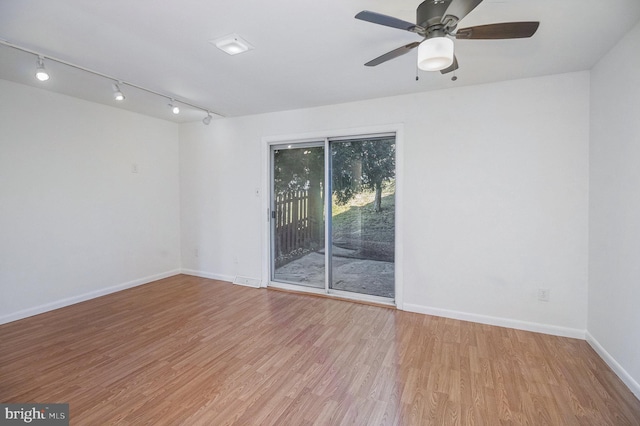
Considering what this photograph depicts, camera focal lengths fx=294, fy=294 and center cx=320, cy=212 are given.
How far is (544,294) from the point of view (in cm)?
289

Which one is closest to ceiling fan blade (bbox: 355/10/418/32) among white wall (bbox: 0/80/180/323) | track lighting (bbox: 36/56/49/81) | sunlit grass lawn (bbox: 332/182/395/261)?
sunlit grass lawn (bbox: 332/182/395/261)

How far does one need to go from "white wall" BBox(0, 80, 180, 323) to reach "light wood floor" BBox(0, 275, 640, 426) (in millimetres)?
490

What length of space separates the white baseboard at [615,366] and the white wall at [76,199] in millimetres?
5360

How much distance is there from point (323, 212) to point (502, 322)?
2.36 meters

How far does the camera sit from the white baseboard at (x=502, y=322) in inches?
110

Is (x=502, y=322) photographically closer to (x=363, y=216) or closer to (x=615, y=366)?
(x=615, y=366)

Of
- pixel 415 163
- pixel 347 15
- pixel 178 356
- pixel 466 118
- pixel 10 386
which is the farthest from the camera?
pixel 415 163

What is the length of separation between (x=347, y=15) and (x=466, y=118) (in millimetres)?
1869

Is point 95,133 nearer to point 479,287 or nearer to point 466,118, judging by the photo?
point 466,118

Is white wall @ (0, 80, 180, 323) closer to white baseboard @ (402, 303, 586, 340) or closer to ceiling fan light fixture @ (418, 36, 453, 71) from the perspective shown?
white baseboard @ (402, 303, 586, 340)

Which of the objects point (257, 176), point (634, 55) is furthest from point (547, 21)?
point (257, 176)

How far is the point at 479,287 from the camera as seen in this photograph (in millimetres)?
3131

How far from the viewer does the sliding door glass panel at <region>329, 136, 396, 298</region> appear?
3635 mm

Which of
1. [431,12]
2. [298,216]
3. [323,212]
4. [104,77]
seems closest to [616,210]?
[431,12]
